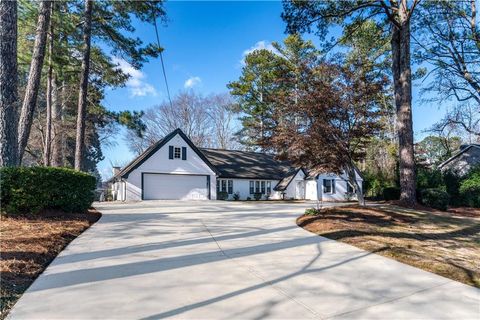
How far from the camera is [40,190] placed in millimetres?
8305

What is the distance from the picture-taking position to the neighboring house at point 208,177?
23.3 meters

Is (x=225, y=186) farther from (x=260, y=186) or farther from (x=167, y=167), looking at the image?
(x=167, y=167)

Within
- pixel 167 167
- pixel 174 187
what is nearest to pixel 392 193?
pixel 174 187

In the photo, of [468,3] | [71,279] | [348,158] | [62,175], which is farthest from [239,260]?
[468,3]

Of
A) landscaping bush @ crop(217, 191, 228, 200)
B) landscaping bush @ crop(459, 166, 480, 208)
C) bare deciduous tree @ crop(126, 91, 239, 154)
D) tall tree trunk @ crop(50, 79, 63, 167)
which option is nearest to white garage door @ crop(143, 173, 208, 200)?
landscaping bush @ crop(217, 191, 228, 200)

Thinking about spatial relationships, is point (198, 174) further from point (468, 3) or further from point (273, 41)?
point (468, 3)

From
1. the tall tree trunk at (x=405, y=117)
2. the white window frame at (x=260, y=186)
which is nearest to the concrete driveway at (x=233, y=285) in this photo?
the tall tree trunk at (x=405, y=117)

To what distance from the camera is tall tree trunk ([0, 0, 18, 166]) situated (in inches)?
307

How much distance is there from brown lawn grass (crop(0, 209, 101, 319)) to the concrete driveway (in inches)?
6.8

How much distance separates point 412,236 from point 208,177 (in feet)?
62.5

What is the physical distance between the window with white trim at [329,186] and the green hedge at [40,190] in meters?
23.2

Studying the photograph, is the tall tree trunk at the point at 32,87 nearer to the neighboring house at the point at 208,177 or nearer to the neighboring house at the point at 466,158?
the neighboring house at the point at 208,177

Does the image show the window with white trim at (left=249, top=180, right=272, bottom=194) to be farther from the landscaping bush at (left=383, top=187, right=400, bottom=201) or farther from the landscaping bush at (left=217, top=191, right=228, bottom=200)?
the landscaping bush at (left=383, top=187, right=400, bottom=201)

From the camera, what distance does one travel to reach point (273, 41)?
115ft
